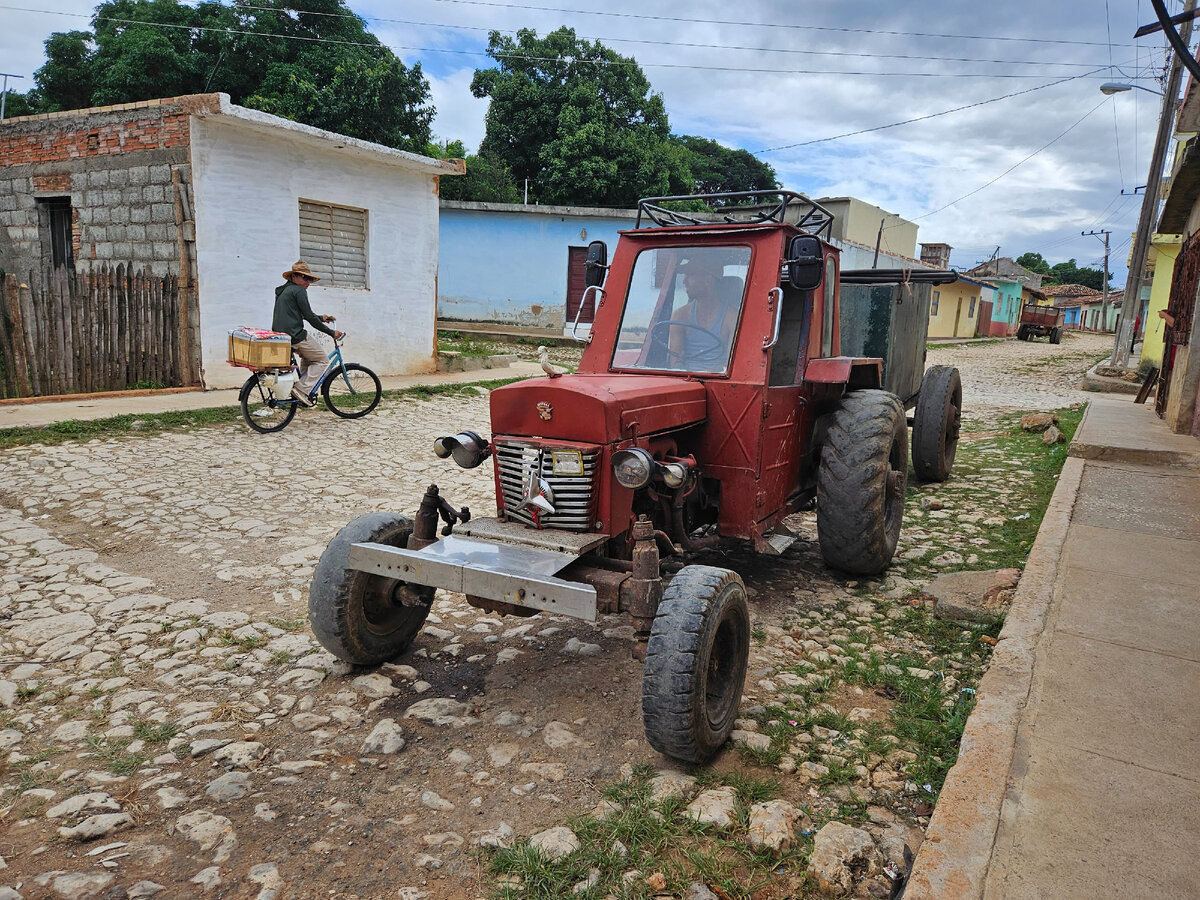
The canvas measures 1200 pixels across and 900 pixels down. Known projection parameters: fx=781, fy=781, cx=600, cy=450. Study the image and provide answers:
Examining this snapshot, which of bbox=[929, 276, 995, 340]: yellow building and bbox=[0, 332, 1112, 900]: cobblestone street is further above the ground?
bbox=[929, 276, 995, 340]: yellow building

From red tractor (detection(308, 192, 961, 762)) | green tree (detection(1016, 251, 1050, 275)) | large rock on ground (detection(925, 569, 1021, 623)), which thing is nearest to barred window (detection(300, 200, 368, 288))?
red tractor (detection(308, 192, 961, 762))

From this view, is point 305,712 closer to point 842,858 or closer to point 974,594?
point 842,858

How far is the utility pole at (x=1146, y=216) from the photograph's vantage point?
17.9m

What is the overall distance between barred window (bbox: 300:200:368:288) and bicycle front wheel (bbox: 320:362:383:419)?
95.5 inches

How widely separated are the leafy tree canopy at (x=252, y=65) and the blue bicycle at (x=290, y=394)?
16549 mm

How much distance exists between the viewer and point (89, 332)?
9.41m

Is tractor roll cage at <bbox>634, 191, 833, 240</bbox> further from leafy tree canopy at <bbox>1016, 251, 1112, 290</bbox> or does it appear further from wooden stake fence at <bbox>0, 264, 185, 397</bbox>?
leafy tree canopy at <bbox>1016, 251, 1112, 290</bbox>

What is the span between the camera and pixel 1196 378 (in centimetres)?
850

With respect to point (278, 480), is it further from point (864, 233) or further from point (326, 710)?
point (864, 233)

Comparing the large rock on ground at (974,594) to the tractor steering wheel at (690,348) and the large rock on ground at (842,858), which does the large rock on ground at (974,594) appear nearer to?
the tractor steering wheel at (690,348)

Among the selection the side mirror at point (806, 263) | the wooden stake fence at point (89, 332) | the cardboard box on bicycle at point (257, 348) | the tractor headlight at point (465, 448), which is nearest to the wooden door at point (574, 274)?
the wooden stake fence at point (89, 332)

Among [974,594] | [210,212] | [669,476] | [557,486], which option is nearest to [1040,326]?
[210,212]

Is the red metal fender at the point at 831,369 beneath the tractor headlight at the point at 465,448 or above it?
above

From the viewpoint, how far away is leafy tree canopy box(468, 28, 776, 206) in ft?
90.1
